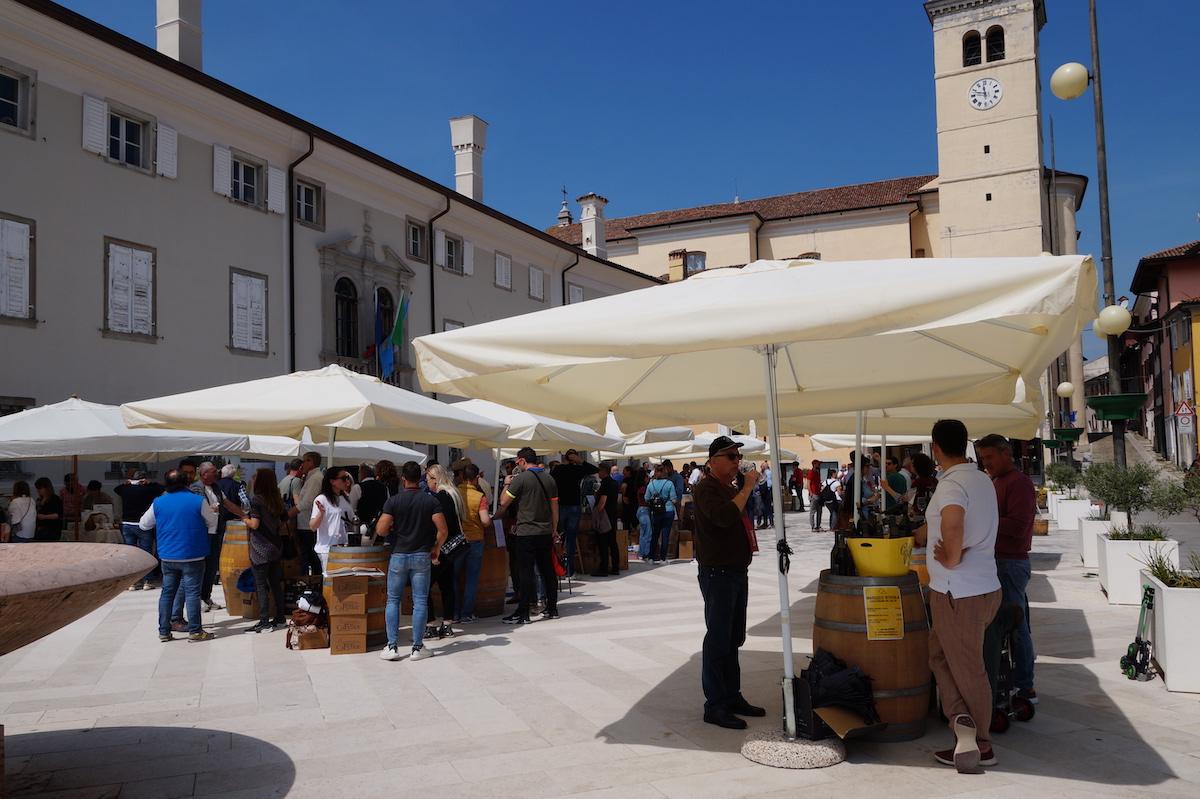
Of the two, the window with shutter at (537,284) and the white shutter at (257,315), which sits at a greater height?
the window with shutter at (537,284)

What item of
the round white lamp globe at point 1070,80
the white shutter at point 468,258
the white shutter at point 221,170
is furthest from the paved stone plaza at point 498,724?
the white shutter at point 468,258

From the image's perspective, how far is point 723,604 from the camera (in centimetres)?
573

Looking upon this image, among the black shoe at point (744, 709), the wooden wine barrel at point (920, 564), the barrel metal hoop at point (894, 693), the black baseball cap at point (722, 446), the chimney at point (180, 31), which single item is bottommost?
the black shoe at point (744, 709)

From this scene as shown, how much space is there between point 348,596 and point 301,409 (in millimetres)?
1884

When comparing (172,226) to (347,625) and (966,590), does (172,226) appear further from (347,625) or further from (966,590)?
(966,590)

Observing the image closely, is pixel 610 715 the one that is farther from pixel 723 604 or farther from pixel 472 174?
pixel 472 174

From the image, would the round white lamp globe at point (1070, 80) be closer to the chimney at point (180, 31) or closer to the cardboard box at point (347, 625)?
the cardboard box at point (347, 625)

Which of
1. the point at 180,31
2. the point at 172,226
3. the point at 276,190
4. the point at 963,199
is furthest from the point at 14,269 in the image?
the point at 963,199

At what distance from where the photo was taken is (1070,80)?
1112cm

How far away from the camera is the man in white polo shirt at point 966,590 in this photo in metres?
4.83

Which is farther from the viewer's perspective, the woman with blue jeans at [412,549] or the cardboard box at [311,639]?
the cardboard box at [311,639]

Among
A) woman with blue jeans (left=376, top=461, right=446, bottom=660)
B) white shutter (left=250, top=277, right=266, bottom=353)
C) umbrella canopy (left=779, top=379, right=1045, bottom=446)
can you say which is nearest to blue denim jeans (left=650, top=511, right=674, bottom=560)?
umbrella canopy (left=779, top=379, right=1045, bottom=446)

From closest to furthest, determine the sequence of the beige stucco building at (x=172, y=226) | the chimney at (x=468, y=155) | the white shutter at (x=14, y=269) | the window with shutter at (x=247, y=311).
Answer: the white shutter at (x=14, y=269) < the beige stucco building at (x=172, y=226) < the window with shutter at (x=247, y=311) < the chimney at (x=468, y=155)

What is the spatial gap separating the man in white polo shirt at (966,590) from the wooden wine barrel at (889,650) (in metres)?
0.30
